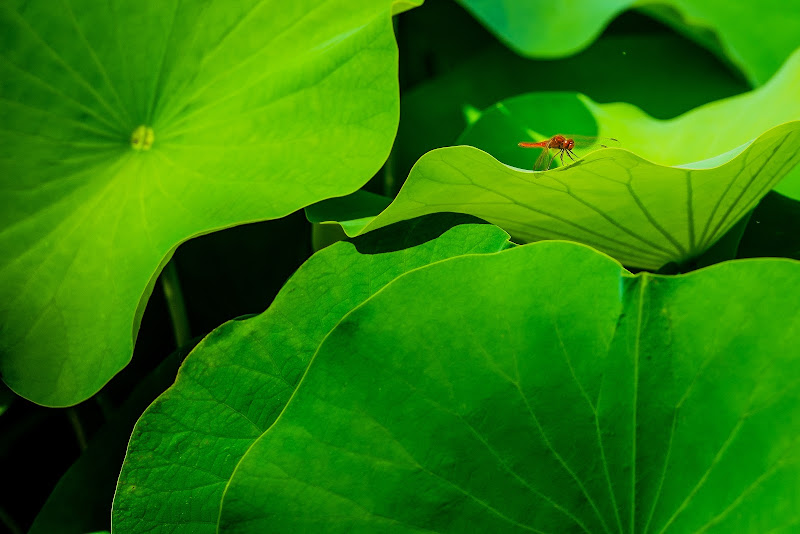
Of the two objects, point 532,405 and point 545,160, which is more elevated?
point 545,160

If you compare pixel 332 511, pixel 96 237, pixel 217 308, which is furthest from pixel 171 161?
pixel 332 511

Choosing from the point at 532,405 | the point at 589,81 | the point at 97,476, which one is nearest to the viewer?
the point at 532,405

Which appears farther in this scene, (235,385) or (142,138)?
(142,138)

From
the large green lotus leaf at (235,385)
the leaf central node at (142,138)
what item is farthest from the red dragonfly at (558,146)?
→ the leaf central node at (142,138)

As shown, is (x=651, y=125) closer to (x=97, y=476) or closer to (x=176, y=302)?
(x=176, y=302)

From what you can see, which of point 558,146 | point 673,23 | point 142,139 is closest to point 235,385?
point 142,139

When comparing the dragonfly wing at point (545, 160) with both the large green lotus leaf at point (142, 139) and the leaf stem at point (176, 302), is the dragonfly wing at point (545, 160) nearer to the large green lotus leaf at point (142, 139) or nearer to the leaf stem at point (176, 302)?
the large green lotus leaf at point (142, 139)
